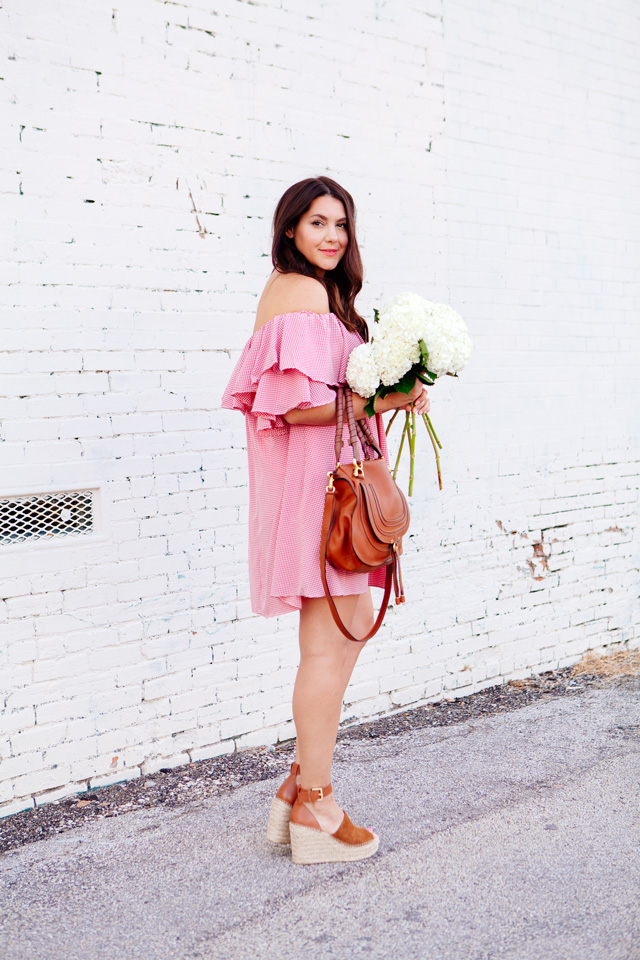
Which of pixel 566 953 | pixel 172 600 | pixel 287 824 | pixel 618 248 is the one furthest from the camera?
pixel 618 248

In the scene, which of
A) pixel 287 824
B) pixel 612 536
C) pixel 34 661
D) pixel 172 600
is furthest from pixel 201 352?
pixel 612 536

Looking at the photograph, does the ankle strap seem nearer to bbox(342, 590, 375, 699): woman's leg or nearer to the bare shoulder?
bbox(342, 590, 375, 699): woman's leg

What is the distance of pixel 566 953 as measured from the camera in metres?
2.21

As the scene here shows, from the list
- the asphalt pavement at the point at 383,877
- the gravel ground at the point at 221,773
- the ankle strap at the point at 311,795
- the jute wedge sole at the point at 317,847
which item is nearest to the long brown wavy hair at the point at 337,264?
the ankle strap at the point at 311,795

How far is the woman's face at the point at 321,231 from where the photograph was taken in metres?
2.69

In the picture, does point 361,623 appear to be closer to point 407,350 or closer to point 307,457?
point 307,457

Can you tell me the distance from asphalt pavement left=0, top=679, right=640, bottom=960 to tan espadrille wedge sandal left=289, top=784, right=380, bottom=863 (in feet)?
0.10

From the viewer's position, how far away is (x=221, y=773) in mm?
3521

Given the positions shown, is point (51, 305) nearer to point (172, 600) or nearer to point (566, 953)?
point (172, 600)

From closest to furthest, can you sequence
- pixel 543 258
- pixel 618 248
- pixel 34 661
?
pixel 34 661, pixel 543 258, pixel 618 248

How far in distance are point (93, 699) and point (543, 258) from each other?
3.34m

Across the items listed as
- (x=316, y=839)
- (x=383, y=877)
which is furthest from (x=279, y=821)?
(x=383, y=877)

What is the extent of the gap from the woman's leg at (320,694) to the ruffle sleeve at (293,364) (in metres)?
0.60

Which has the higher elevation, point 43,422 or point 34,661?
point 43,422
